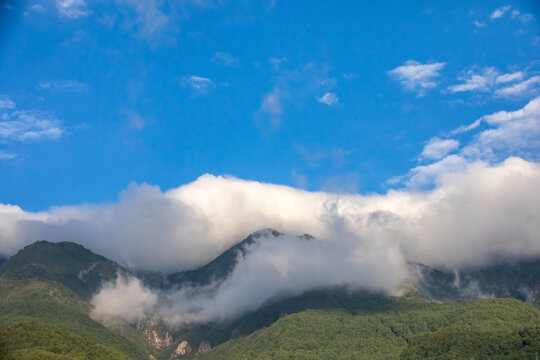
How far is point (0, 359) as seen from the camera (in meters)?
105
